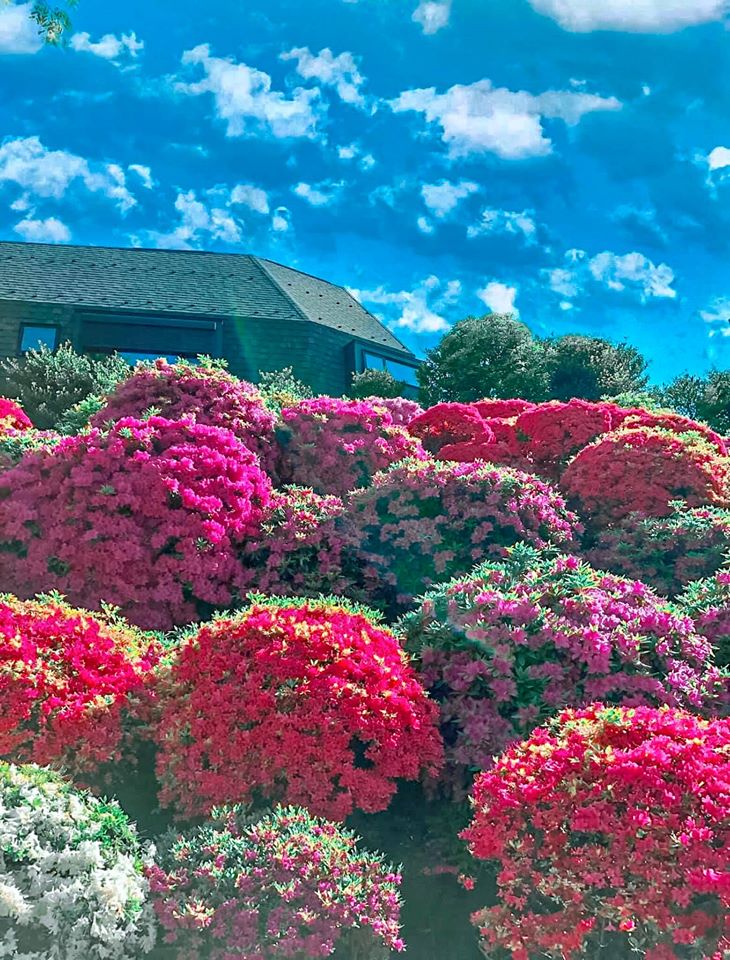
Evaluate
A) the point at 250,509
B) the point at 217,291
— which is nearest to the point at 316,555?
the point at 250,509

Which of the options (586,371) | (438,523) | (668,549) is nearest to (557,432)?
(668,549)

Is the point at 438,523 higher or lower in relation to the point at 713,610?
higher

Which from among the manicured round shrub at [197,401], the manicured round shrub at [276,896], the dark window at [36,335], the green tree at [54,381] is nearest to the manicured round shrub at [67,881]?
the manicured round shrub at [276,896]

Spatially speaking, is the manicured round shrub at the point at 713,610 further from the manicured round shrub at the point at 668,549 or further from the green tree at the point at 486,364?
the green tree at the point at 486,364

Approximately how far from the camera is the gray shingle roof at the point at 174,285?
34.7 metres

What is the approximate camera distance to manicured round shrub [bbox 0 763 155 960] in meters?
3.92

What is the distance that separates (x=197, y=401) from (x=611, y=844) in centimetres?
675

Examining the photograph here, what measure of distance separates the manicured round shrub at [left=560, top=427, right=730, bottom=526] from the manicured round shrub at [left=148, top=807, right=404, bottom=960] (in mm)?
5953

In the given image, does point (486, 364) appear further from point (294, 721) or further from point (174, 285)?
point (294, 721)

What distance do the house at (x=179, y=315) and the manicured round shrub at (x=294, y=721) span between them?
93.5 ft

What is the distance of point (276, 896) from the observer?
4.12m

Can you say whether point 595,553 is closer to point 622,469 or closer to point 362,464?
point 622,469

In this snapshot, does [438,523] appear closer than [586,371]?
Yes

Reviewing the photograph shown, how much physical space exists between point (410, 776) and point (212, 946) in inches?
58.0
